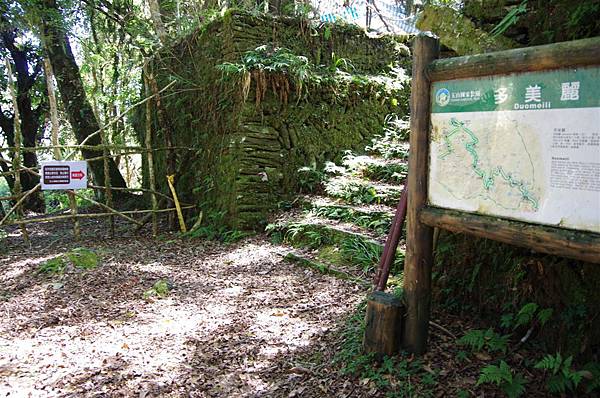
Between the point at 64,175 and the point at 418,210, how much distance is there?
18.2ft

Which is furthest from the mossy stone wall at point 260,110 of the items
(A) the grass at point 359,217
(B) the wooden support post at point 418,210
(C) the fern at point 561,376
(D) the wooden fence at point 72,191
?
(C) the fern at point 561,376

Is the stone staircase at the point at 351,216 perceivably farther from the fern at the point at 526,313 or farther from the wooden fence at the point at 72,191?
the wooden fence at the point at 72,191

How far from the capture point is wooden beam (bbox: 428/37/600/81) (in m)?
2.00

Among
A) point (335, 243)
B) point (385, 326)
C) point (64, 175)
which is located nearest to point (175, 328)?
point (385, 326)

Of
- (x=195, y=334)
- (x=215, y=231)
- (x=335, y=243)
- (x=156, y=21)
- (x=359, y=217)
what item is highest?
(x=156, y=21)

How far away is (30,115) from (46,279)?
9177mm

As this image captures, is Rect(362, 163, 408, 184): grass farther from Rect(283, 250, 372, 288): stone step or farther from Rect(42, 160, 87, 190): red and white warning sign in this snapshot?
Rect(42, 160, 87, 190): red and white warning sign

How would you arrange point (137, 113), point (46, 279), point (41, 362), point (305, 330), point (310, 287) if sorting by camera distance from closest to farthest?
point (41, 362) < point (305, 330) < point (310, 287) < point (46, 279) < point (137, 113)

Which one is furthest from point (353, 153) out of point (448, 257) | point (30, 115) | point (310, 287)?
point (30, 115)

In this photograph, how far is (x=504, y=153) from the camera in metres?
2.34

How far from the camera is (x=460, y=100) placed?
2.54 m

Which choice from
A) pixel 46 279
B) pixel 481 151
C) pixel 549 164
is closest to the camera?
pixel 549 164

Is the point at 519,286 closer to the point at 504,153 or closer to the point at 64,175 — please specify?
the point at 504,153

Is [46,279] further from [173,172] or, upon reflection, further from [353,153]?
[353,153]
